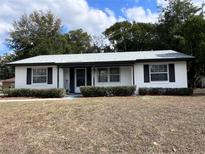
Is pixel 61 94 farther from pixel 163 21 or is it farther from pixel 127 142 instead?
pixel 163 21

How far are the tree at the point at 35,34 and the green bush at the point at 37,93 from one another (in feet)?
66.6

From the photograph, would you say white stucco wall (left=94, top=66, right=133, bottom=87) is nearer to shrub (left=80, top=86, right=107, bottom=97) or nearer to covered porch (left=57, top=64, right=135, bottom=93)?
covered porch (left=57, top=64, right=135, bottom=93)

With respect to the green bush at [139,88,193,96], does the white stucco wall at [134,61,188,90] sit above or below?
above

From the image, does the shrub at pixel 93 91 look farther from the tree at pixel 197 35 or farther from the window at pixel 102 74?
the tree at pixel 197 35

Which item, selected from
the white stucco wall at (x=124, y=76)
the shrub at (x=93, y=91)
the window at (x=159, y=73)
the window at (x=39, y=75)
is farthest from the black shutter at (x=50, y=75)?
the window at (x=159, y=73)

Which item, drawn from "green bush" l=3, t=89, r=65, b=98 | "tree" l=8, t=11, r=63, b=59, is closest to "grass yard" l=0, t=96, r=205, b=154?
"green bush" l=3, t=89, r=65, b=98

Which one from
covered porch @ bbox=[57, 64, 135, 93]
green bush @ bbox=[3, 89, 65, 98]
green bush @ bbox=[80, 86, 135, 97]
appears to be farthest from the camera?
covered porch @ bbox=[57, 64, 135, 93]

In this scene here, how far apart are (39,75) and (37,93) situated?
10.4 feet

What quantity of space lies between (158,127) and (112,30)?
4201cm

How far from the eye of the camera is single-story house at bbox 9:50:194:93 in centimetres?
2128

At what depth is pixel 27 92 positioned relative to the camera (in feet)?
68.6

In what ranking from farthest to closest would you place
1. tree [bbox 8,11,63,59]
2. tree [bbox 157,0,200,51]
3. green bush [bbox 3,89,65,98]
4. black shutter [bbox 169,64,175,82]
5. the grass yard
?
tree [bbox 8,11,63,59] → tree [bbox 157,0,200,51] → black shutter [bbox 169,64,175,82] → green bush [bbox 3,89,65,98] → the grass yard

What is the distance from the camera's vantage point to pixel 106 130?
853 centimetres

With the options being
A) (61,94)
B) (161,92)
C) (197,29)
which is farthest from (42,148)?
(197,29)
